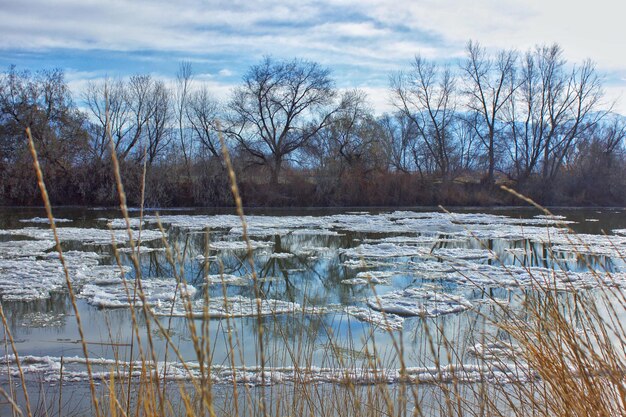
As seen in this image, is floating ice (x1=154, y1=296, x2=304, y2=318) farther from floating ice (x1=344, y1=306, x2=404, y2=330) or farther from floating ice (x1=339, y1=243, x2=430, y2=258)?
floating ice (x1=339, y1=243, x2=430, y2=258)

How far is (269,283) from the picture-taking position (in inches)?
346

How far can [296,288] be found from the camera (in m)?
8.48

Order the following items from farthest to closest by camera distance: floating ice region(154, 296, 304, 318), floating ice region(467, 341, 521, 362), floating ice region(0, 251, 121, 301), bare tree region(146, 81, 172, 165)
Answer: bare tree region(146, 81, 172, 165) < floating ice region(0, 251, 121, 301) < floating ice region(154, 296, 304, 318) < floating ice region(467, 341, 521, 362)

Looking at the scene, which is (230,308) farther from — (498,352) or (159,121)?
(159,121)

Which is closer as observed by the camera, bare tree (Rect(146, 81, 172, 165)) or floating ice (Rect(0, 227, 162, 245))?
floating ice (Rect(0, 227, 162, 245))

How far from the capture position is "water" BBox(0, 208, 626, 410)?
14.7ft

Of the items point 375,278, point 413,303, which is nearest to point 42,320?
point 413,303

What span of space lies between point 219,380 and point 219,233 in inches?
460

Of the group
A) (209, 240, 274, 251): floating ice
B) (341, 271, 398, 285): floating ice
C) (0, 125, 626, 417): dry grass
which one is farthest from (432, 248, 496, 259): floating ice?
(0, 125, 626, 417): dry grass

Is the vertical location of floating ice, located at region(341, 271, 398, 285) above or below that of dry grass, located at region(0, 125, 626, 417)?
below

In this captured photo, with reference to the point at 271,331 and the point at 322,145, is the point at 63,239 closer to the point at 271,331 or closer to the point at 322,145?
the point at 271,331

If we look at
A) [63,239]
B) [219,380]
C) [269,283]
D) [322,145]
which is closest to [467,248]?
[269,283]

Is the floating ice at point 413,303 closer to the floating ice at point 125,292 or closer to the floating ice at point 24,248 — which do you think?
the floating ice at point 125,292

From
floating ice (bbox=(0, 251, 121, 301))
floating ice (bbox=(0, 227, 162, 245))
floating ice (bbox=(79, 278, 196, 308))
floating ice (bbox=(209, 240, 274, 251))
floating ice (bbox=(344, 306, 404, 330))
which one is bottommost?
floating ice (bbox=(344, 306, 404, 330))
